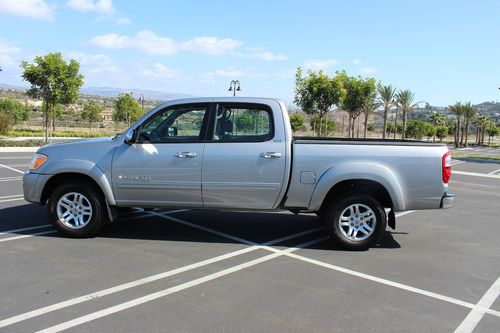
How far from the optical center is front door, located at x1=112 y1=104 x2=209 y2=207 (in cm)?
587

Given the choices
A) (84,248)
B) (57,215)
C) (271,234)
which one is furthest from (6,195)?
(271,234)

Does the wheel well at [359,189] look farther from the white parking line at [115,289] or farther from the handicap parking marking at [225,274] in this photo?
the white parking line at [115,289]

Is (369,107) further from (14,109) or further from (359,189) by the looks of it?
(14,109)

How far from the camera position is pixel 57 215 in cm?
609

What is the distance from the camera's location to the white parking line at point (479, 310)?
370cm

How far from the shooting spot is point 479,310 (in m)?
4.07

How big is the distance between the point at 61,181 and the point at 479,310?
212 inches

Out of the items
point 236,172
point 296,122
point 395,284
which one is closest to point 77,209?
point 236,172

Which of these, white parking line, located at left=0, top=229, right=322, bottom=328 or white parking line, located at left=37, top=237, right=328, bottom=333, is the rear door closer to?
white parking line, located at left=0, top=229, right=322, bottom=328

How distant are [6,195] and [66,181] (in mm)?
4053

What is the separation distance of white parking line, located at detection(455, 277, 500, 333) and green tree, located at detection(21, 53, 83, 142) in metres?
26.5

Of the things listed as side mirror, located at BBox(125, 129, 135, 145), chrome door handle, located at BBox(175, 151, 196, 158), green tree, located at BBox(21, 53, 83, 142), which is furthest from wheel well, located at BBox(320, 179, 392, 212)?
green tree, located at BBox(21, 53, 83, 142)

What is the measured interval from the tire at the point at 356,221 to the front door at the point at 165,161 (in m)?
1.83

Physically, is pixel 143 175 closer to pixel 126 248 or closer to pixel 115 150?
pixel 115 150
